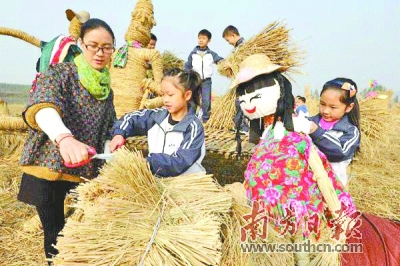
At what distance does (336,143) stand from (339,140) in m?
0.10

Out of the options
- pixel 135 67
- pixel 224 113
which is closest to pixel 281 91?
pixel 224 113

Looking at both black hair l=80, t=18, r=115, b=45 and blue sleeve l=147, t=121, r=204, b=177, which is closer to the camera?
blue sleeve l=147, t=121, r=204, b=177


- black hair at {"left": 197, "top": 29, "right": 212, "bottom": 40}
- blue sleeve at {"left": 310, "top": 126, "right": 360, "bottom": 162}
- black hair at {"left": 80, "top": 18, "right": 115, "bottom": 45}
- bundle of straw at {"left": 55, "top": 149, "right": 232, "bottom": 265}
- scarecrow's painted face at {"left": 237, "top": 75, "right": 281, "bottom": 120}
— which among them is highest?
black hair at {"left": 197, "top": 29, "right": 212, "bottom": 40}

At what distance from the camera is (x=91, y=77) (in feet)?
5.96

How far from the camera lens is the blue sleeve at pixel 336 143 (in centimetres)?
179

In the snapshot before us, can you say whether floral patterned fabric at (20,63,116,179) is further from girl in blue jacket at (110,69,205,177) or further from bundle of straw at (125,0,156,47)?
bundle of straw at (125,0,156,47)

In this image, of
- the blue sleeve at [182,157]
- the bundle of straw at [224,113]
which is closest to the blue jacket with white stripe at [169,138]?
the blue sleeve at [182,157]

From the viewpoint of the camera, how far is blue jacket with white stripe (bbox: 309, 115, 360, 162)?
180 cm

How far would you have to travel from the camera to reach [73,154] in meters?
1.32

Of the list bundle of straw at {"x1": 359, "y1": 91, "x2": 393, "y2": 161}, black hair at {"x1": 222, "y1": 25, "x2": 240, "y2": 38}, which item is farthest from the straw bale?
bundle of straw at {"x1": 359, "y1": 91, "x2": 393, "y2": 161}

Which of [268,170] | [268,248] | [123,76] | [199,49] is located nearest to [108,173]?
[268,248]

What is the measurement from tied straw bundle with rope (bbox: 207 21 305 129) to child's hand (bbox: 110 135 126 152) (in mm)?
1552

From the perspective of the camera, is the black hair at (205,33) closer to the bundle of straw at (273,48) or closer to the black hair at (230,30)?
the black hair at (230,30)

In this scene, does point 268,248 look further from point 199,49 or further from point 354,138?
point 199,49
